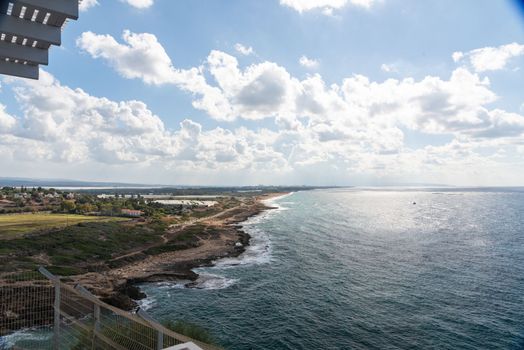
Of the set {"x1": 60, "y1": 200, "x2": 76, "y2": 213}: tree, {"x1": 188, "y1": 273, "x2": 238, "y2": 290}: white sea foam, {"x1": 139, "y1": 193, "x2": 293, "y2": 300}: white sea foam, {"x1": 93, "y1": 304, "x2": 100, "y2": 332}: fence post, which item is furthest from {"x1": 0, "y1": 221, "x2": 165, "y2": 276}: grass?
{"x1": 93, "y1": 304, "x2": 100, "y2": 332}: fence post

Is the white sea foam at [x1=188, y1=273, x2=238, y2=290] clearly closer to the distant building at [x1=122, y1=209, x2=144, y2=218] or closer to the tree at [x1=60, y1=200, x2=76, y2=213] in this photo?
the distant building at [x1=122, y1=209, x2=144, y2=218]

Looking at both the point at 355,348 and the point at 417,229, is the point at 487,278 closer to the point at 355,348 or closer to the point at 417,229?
the point at 355,348

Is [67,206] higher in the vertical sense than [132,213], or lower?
higher

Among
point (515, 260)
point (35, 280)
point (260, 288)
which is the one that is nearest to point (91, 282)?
point (35, 280)

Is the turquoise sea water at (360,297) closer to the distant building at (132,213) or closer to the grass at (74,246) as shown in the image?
the grass at (74,246)

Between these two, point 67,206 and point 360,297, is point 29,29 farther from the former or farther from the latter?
point 67,206

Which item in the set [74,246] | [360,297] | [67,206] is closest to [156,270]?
[74,246]
